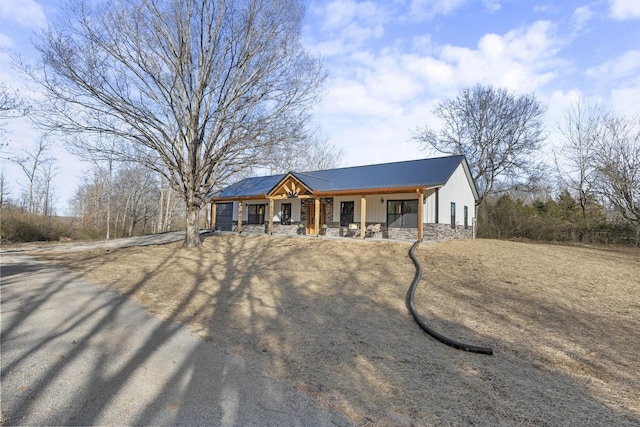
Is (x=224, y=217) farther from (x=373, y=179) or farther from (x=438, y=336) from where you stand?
(x=438, y=336)

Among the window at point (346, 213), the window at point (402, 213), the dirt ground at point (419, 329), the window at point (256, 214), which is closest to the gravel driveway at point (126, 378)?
the dirt ground at point (419, 329)

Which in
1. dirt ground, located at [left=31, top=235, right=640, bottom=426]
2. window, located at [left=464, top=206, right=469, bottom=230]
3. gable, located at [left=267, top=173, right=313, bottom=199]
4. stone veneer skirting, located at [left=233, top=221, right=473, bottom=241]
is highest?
gable, located at [left=267, top=173, right=313, bottom=199]

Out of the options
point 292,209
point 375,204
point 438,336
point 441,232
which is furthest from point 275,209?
point 438,336

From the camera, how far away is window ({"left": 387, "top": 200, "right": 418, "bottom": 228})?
15.7m

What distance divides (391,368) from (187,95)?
39.1 feet

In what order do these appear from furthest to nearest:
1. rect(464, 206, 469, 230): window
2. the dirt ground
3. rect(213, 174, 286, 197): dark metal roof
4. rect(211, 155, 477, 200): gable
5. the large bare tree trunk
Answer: rect(213, 174, 286, 197): dark metal roof < rect(464, 206, 469, 230): window < rect(211, 155, 477, 200): gable < the large bare tree trunk < the dirt ground

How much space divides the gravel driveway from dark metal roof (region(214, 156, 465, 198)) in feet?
41.4

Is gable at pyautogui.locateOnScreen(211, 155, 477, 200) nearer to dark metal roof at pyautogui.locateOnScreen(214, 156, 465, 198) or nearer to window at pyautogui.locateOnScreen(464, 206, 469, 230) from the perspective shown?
dark metal roof at pyautogui.locateOnScreen(214, 156, 465, 198)

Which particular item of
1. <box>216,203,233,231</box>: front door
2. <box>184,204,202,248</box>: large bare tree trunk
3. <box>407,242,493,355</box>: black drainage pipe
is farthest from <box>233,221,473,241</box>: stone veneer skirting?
<box>407,242,493,355</box>: black drainage pipe

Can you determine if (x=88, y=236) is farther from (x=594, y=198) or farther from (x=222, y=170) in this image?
(x=594, y=198)

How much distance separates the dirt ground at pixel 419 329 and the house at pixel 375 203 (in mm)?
4664

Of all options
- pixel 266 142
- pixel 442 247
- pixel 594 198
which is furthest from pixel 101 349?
pixel 594 198

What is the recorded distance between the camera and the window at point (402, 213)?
51.6 feet

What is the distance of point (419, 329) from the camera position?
5215 millimetres
